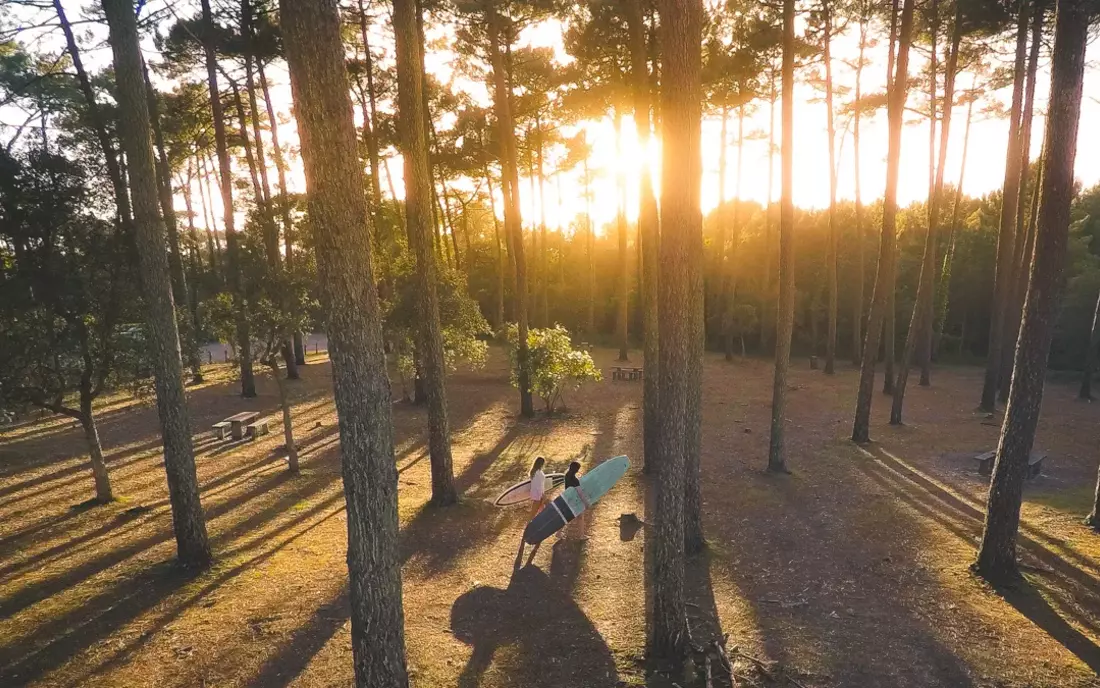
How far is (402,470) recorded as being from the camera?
43.2ft

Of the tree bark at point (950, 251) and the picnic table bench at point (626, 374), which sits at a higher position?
the tree bark at point (950, 251)

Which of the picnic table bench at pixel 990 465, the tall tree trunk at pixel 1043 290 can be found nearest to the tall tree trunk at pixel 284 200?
the tall tree trunk at pixel 1043 290

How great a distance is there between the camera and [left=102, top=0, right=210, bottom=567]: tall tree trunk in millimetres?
7031

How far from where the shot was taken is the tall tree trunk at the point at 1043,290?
693 cm

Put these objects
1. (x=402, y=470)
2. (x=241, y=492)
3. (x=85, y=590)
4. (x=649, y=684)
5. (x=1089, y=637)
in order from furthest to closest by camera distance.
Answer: (x=402, y=470), (x=241, y=492), (x=85, y=590), (x=1089, y=637), (x=649, y=684)

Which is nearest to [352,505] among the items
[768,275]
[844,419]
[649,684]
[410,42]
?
[649,684]

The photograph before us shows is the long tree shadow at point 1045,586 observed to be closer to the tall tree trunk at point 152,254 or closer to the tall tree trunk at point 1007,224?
the tall tree trunk at point 1007,224

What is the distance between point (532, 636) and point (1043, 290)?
8.25 meters

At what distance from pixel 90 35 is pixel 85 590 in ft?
59.4

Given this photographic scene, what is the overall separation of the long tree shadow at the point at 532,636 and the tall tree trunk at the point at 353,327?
59.2 inches

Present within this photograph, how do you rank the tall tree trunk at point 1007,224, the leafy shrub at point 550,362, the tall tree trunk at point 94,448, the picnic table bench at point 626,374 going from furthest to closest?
the picnic table bench at point 626,374 < the leafy shrub at point 550,362 < the tall tree trunk at point 1007,224 < the tall tree trunk at point 94,448

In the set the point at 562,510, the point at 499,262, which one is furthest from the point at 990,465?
the point at 499,262

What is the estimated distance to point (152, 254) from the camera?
23.9 feet

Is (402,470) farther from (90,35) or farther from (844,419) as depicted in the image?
(90,35)
